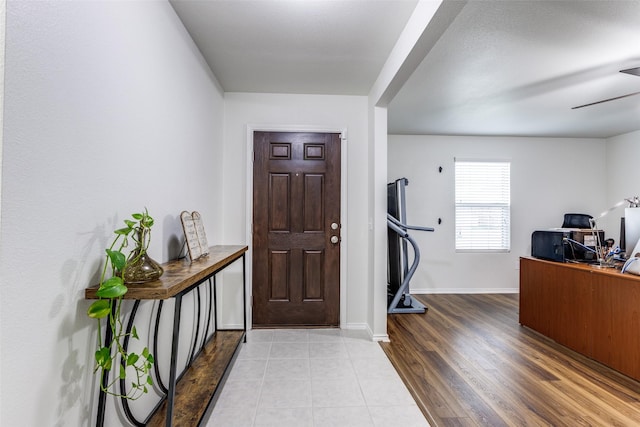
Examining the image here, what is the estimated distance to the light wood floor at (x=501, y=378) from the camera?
6.40 ft

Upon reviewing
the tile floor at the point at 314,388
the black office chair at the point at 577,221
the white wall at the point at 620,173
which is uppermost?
the white wall at the point at 620,173

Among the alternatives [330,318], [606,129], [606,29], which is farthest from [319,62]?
[606,129]

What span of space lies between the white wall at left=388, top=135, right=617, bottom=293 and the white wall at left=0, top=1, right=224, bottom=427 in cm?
399

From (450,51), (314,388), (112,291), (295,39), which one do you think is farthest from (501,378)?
(295,39)

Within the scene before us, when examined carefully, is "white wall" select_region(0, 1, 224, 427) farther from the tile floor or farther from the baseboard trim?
the baseboard trim

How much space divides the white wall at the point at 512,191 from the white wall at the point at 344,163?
176 cm

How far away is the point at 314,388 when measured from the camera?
2.22 metres

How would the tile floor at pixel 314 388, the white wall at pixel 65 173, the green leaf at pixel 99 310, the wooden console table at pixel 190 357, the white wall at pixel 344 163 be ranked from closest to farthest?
the white wall at pixel 65 173
the green leaf at pixel 99 310
the wooden console table at pixel 190 357
the tile floor at pixel 314 388
the white wall at pixel 344 163

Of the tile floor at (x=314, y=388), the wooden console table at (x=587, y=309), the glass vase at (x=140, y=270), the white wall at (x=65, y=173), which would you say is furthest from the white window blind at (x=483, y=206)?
the glass vase at (x=140, y=270)

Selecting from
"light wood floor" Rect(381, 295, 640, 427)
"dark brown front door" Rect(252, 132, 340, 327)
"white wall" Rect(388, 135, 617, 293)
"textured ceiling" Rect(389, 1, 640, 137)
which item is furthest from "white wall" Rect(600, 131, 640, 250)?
"dark brown front door" Rect(252, 132, 340, 327)

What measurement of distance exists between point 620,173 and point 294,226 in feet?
17.2

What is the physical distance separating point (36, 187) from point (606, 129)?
20.8 ft

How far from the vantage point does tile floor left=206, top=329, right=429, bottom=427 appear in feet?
6.20

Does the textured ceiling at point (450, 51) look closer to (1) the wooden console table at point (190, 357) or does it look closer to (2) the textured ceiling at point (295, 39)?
(2) the textured ceiling at point (295, 39)
